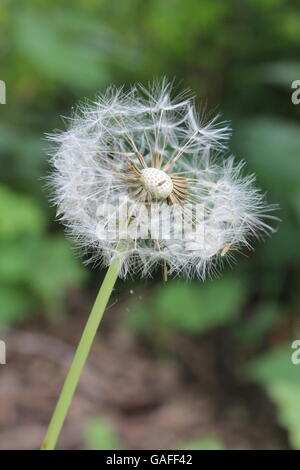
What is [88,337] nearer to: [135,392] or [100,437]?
[100,437]

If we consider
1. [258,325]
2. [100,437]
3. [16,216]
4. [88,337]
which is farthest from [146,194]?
[258,325]

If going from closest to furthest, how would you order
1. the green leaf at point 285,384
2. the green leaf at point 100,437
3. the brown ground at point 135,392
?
the green leaf at point 100,437
the green leaf at point 285,384
the brown ground at point 135,392

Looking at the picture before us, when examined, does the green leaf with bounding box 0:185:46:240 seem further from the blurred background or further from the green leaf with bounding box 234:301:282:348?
the green leaf with bounding box 234:301:282:348

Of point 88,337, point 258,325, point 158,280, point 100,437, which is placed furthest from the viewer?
point 158,280

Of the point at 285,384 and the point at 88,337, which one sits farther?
the point at 285,384

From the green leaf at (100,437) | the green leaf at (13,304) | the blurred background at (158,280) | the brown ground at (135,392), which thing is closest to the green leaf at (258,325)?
the blurred background at (158,280)

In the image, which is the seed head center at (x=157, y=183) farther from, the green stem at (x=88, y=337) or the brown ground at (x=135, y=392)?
the brown ground at (x=135, y=392)
